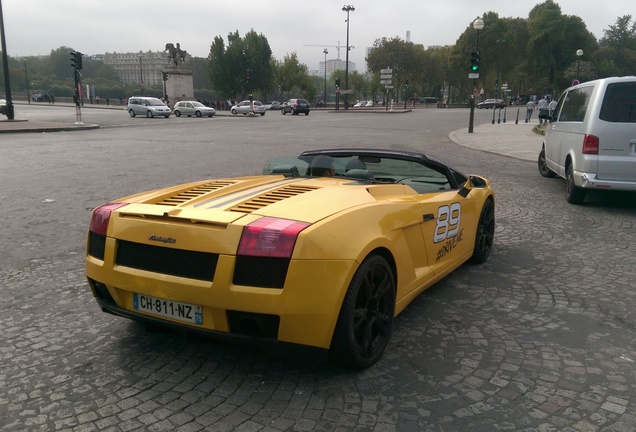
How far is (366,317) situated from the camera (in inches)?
123

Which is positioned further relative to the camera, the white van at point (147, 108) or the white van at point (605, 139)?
the white van at point (147, 108)

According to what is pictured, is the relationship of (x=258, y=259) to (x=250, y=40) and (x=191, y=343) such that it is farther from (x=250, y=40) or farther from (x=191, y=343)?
(x=250, y=40)

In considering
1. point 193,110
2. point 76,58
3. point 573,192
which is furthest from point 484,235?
point 193,110

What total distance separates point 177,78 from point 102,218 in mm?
64958

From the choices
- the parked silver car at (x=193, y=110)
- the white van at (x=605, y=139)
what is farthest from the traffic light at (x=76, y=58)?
the white van at (x=605, y=139)

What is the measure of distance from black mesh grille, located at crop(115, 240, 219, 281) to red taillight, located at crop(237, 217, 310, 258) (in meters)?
0.19

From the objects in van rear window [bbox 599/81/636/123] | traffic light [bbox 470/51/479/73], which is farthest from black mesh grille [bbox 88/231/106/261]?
traffic light [bbox 470/51/479/73]

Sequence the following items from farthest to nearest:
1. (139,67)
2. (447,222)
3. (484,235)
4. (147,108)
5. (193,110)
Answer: (139,67) < (193,110) < (147,108) < (484,235) < (447,222)

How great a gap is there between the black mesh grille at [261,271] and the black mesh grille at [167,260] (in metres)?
0.15

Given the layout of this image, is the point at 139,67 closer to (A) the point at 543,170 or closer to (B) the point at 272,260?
(A) the point at 543,170

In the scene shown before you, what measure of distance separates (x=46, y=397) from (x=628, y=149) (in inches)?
315

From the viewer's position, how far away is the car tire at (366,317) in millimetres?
2916

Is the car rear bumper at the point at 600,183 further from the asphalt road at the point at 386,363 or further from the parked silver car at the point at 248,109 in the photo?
the parked silver car at the point at 248,109

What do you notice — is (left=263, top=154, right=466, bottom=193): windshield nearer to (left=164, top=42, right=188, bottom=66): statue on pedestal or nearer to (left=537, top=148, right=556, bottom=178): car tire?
(left=537, top=148, right=556, bottom=178): car tire
